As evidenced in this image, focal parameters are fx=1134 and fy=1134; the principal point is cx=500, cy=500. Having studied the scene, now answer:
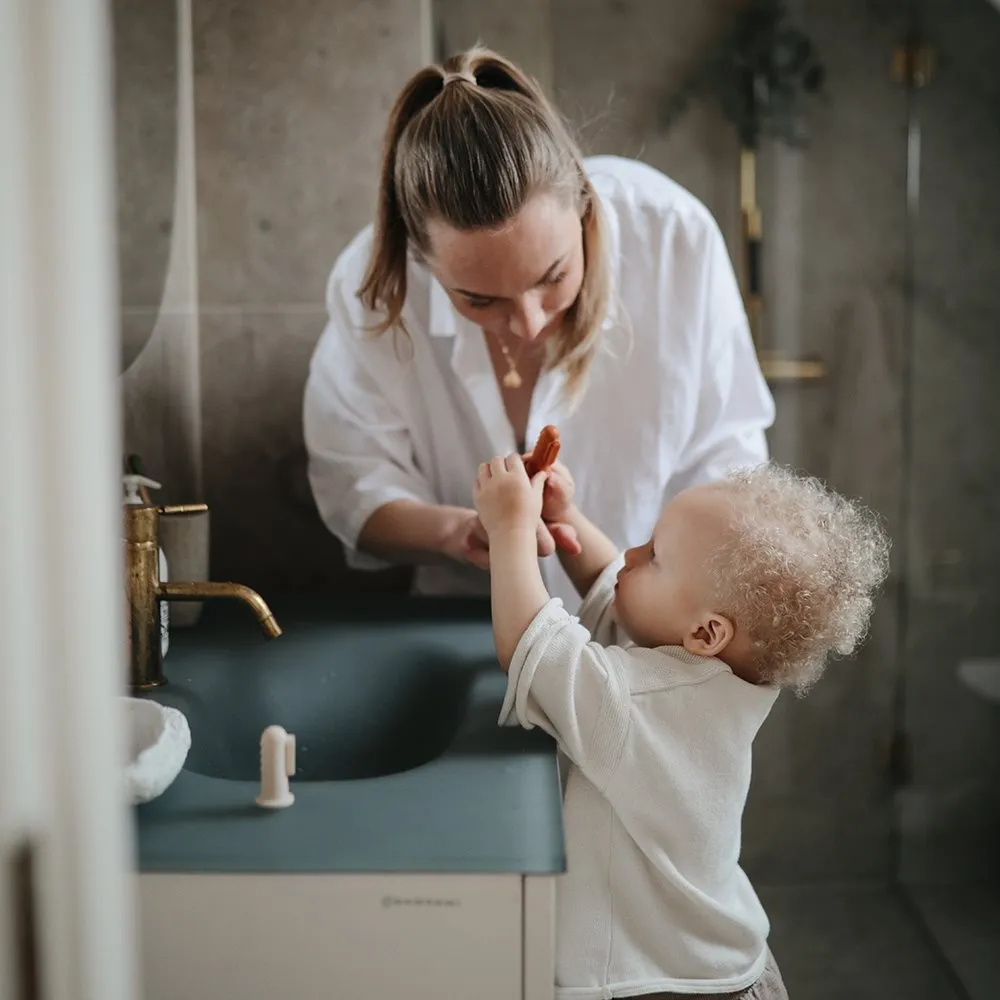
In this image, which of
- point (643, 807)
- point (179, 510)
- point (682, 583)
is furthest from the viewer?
point (179, 510)

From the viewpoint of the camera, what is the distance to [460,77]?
4.03 ft

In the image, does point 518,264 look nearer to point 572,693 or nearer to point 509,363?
point 509,363

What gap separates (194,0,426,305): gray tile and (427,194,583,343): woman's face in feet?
1.46

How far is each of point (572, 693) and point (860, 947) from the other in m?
1.27

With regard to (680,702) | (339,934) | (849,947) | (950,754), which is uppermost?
(680,702)

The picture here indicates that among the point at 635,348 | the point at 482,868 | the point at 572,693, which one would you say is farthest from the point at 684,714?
the point at 635,348

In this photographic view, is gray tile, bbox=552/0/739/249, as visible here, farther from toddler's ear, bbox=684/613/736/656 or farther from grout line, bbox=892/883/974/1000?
grout line, bbox=892/883/974/1000

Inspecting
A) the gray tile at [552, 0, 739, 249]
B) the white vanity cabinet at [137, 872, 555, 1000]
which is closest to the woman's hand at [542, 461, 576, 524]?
the white vanity cabinet at [137, 872, 555, 1000]

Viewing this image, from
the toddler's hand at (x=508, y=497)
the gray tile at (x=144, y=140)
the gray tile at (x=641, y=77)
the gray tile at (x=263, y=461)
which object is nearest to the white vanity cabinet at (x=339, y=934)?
the toddler's hand at (x=508, y=497)

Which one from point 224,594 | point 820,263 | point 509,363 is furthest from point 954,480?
point 224,594

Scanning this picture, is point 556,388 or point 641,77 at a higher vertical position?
point 641,77

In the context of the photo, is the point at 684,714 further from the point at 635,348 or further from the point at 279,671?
the point at 635,348

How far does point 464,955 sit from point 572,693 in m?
0.24

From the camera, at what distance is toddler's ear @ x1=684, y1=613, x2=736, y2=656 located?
1011 millimetres
